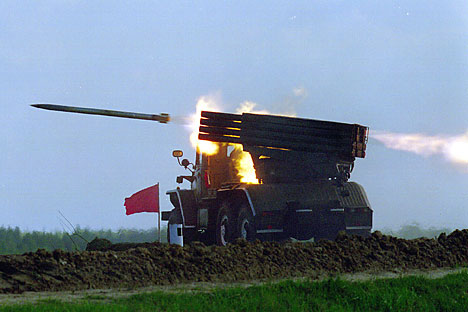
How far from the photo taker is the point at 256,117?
18922 mm

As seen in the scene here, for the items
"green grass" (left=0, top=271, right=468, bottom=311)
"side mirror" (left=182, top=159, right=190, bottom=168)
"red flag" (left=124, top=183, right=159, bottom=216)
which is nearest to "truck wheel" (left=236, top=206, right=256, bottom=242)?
"side mirror" (left=182, top=159, right=190, bottom=168)

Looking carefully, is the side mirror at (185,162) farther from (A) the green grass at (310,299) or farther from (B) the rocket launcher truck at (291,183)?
(A) the green grass at (310,299)

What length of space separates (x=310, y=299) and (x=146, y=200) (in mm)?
11714

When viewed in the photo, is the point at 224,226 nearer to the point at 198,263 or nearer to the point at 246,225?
the point at 246,225

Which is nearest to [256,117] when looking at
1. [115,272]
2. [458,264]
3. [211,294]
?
[458,264]

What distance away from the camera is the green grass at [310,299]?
1000 centimetres

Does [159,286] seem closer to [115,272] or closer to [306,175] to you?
[115,272]

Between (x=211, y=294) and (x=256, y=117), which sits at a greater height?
(x=256, y=117)

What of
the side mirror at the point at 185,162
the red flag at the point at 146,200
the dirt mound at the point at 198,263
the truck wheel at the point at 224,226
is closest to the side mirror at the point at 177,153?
the side mirror at the point at 185,162

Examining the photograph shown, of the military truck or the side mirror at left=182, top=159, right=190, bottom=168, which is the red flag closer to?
the side mirror at left=182, top=159, right=190, bottom=168

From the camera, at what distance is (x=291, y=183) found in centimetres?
1905

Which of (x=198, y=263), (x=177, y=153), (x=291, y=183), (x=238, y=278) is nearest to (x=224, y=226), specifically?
(x=291, y=183)

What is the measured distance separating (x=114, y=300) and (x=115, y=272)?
2177mm

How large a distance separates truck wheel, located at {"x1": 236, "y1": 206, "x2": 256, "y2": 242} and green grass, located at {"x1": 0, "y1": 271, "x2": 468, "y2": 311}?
552 cm
